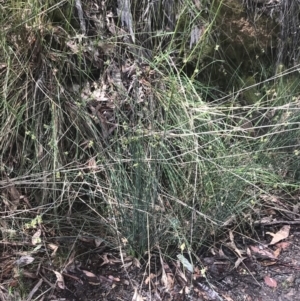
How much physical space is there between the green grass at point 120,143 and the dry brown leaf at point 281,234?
0.18 metres

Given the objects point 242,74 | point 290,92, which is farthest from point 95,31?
point 290,92

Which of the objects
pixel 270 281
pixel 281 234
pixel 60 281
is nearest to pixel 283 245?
pixel 281 234

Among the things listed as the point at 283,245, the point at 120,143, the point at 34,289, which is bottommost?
the point at 283,245

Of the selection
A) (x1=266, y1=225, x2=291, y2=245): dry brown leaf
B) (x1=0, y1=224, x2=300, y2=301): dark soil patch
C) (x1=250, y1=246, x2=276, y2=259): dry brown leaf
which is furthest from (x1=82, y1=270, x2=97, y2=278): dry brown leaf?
(x1=266, y1=225, x2=291, y2=245): dry brown leaf

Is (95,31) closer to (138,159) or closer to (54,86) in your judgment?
(54,86)

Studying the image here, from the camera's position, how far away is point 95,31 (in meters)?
2.44

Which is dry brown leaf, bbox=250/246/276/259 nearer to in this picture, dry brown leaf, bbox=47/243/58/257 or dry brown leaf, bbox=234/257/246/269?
dry brown leaf, bbox=234/257/246/269

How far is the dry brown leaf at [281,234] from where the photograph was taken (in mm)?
2375

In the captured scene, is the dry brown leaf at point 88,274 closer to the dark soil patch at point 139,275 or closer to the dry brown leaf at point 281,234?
the dark soil patch at point 139,275

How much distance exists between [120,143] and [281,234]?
0.92 metres

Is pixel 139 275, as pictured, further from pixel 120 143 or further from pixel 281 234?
pixel 281 234

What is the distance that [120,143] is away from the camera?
2121mm

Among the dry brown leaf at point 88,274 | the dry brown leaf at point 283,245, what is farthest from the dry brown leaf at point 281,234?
the dry brown leaf at point 88,274

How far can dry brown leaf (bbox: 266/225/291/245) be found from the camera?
2375 mm
